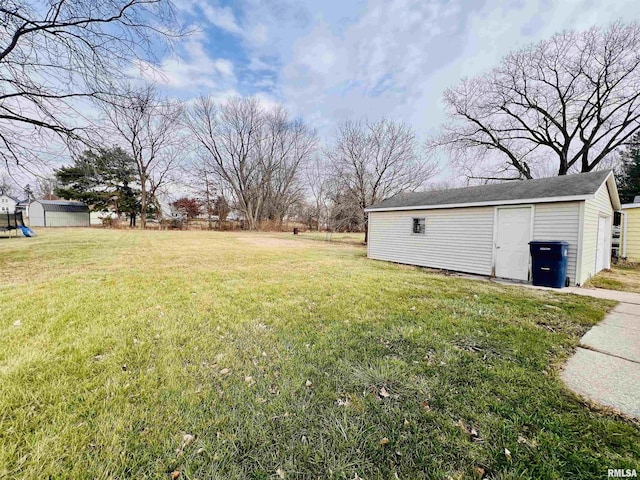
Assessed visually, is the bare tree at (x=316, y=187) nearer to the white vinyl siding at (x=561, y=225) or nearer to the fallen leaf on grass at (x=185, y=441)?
the white vinyl siding at (x=561, y=225)

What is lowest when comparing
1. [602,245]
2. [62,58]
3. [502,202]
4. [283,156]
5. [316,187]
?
[602,245]

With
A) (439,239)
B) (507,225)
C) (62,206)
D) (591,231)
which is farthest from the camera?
(62,206)

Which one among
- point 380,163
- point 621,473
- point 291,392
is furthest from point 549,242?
point 380,163

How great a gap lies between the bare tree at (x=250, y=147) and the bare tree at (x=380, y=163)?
15469 millimetres

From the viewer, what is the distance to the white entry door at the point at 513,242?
6.79 metres

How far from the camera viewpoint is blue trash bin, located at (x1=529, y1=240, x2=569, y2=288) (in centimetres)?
596

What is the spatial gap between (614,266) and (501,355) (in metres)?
11.8

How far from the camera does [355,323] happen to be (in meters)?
3.56

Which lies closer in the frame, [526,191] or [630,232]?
[526,191]

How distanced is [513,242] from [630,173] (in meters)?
21.2

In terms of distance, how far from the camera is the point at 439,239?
8.66m

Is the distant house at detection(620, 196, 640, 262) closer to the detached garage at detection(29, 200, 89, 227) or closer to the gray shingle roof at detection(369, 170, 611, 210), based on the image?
the gray shingle roof at detection(369, 170, 611, 210)

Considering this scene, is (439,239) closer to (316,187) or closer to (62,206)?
(316,187)

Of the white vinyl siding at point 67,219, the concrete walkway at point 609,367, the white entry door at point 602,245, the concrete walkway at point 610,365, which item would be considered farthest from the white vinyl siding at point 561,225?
the white vinyl siding at point 67,219
